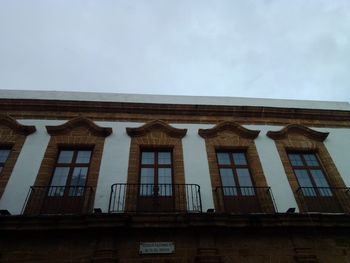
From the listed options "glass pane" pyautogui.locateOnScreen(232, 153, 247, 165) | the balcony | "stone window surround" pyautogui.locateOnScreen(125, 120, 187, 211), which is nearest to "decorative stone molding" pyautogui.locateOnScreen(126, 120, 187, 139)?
"stone window surround" pyautogui.locateOnScreen(125, 120, 187, 211)

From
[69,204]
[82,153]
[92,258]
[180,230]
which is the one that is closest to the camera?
[92,258]

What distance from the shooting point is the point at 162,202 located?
6742 mm

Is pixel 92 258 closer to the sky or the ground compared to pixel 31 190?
closer to the ground

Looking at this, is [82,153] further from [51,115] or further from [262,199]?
[262,199]

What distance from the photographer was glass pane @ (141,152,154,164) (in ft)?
25.3

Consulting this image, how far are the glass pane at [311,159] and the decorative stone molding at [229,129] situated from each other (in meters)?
1.75

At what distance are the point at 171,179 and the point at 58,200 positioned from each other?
9.87 feet

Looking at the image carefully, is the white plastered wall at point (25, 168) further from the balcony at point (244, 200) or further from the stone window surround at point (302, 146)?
the stone window surround at point (302, 146)

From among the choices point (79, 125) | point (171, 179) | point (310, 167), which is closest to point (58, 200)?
point (79, 125)

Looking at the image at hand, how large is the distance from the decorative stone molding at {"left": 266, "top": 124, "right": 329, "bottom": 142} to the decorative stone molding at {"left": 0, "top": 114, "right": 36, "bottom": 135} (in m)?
7.58

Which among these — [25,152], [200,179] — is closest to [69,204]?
[25,152]

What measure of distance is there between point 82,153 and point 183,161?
3.08 meters

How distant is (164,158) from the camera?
310 inches

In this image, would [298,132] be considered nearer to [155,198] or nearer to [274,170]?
[274,170]
